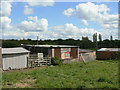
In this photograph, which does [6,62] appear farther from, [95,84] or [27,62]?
[95,84]

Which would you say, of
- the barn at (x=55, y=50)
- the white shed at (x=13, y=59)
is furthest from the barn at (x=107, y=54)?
the white shed at (x=13, y=59)

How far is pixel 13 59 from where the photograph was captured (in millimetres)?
13812

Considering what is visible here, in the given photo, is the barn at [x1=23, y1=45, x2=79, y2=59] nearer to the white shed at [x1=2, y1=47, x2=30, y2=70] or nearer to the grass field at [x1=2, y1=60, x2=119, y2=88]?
the white shed at [x1=2, y1=47, x2=30, y2=70]

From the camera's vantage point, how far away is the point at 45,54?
21.7 metres

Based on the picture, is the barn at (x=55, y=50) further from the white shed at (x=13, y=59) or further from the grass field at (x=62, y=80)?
the grass field at (x=62, y=80)

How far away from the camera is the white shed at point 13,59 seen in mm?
12976

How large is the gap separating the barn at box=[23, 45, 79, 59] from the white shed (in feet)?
20.6

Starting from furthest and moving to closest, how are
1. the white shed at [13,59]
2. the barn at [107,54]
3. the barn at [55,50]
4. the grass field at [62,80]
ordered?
the barn at [107,54] → the barn at [55,50] → the white shed at [13,59] → the grass field at [62,80]

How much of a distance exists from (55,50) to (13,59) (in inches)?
359

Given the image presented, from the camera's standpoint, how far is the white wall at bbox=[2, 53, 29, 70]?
13.0 m

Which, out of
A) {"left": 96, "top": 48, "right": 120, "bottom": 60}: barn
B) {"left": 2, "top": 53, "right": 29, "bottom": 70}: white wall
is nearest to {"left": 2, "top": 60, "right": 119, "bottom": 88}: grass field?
{"left": 2, "top": 53, "right": 29, "bottom": 70}: white wall

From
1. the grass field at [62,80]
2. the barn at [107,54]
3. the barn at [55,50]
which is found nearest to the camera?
the grass field at [62,80]

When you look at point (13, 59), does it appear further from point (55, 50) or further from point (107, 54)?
point (107, 54)

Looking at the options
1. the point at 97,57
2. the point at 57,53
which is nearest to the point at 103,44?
the point at 97,57
